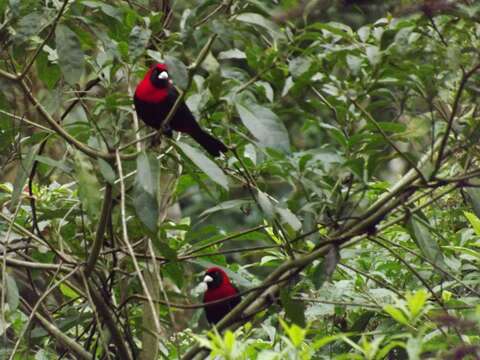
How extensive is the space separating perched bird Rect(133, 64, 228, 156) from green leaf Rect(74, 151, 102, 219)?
15.2 inches

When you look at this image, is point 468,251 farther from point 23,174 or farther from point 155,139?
point 23,174

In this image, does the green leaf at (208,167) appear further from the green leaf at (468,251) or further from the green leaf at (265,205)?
the green leaf at (468,251)

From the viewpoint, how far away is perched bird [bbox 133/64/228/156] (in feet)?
10.2

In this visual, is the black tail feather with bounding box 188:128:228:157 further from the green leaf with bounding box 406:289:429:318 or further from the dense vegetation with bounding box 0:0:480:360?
the green leaf with bounding box 406:289:429:318

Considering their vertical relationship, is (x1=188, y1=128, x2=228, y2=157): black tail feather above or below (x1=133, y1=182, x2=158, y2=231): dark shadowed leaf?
below

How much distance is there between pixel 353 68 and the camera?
2.41 m

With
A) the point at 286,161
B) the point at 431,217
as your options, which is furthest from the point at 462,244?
the point at 286,161

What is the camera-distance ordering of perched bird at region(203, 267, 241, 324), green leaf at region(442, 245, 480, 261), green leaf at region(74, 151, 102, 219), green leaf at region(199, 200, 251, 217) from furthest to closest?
perched bird at region(203, 267, 241, 324) < green leaf at region(442, 245, 480, 261) < green leaf at region(199, 200, 251, 217) < green leaf at region(74, 151, 102, 219)

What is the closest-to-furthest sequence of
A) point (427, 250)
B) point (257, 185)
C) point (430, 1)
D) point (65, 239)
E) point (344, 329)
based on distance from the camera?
point (430, 1)
point (427, 250)
point (257, 185)
point (65, 239)
point (344, 329)

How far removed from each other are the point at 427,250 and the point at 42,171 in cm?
132

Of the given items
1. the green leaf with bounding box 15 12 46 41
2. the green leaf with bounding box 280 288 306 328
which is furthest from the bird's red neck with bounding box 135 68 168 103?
the green leaf with bounding box 280 288 306 328

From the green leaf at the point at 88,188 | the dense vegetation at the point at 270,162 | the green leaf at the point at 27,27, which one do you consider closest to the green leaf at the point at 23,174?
the dense vegetation at the point at 270,162

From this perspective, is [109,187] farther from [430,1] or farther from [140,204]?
[430,1]

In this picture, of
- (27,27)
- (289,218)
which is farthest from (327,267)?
(27,27)
